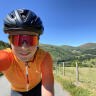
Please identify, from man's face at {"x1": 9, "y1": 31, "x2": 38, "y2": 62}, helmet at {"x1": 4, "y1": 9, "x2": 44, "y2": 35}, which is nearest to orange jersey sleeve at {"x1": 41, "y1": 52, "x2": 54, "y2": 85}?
man's face at {"x1": 9, "y1": 31, "x2": 38, "y2": 62}

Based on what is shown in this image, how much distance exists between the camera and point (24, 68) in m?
1.67

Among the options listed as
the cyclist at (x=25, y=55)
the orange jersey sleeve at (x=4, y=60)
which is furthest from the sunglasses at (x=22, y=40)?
the orange jersey sleeve at (x=4, y=60)

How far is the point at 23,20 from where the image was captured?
1.55m

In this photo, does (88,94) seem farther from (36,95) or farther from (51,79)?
(51,79)

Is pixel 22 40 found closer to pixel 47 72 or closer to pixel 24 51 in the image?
pixel 24 51

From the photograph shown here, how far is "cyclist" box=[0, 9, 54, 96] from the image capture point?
150cm

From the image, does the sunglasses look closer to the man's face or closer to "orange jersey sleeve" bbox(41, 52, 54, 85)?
the man's face

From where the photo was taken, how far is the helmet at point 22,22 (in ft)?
4.97

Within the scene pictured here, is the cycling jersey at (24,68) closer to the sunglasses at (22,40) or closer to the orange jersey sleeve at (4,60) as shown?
the orange jersey sleeve at (4,60)

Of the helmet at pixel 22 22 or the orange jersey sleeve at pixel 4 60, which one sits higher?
the helmet at pixel 22 22

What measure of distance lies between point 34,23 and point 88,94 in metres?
4.07

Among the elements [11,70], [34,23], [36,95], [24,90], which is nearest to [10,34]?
[34,23]

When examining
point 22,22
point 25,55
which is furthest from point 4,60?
point 22,22

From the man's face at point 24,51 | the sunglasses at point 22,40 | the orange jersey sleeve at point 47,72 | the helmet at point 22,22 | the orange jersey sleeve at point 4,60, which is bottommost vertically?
the orange jersey sleeve at point 47,72
